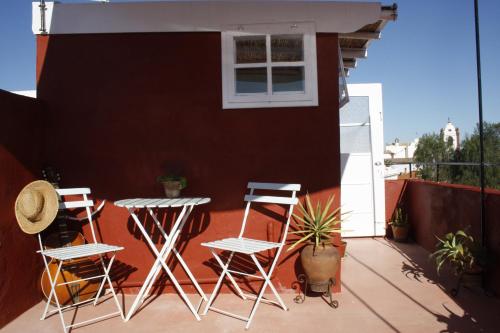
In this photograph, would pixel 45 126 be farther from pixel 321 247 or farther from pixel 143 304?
pixel 321 247

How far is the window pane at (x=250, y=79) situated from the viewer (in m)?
4.18

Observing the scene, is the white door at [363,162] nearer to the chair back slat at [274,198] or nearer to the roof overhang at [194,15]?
the roof overhang at [194,15]

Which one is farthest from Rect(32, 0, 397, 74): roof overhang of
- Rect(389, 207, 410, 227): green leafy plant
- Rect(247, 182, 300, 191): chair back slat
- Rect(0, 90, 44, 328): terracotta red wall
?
Rect(389, 207, 410, 227): green leafy plant

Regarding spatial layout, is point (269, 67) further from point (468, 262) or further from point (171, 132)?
point (468, 262)

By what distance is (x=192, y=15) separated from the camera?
4113 mm

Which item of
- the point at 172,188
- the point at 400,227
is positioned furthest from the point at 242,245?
the point at 400,227

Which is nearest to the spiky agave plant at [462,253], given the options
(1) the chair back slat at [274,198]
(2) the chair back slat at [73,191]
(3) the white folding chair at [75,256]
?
(1) the chair back slat at [274,198]

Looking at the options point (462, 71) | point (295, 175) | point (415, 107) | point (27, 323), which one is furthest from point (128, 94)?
point (415, 107)

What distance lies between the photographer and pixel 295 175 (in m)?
4.12

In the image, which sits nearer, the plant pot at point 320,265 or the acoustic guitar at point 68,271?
the plant pot at point 320,265

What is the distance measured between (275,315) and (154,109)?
238 centimetres

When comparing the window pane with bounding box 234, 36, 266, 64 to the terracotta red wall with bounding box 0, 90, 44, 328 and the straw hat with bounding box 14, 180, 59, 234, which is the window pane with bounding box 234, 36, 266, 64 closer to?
the terracotta red wall with bounding box 0, 90, 44, 328

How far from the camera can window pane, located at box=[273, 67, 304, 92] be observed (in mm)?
4156

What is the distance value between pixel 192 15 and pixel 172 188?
5.90 feet
